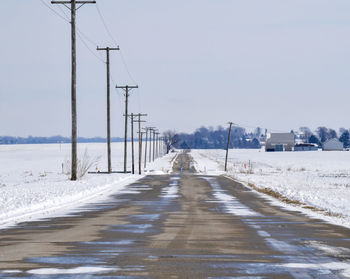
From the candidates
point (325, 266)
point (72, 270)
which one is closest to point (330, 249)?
point (325, 266)

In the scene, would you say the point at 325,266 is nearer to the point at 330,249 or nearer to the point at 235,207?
the point at 330,249

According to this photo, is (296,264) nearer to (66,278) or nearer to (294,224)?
Result: (66,278)

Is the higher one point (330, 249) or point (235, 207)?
point (330, 249)

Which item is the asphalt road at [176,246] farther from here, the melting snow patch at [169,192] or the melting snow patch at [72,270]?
the melting snow patch at [169,192]

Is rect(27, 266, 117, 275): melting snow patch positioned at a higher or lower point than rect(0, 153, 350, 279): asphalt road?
higher

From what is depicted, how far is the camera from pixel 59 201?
2258 centimetres

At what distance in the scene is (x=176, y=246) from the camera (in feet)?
35.8

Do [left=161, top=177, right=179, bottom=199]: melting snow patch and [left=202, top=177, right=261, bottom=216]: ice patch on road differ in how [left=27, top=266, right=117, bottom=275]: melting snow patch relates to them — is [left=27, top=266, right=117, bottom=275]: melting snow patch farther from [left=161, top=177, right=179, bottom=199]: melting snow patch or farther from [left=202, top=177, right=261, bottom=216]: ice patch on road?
[left=161, top=177, right=179, bottom=199]: melting snow patch

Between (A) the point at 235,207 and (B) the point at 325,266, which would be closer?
(B) the point at 325,266

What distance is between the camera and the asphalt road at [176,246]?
8.30 meters

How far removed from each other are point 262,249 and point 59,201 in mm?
13365

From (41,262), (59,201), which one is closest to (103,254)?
(41,262)

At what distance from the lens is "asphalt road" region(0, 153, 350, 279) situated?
27.2 ft

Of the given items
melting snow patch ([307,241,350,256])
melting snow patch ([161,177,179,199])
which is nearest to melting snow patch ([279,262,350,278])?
melting snow patch ([307,241,350,256])
